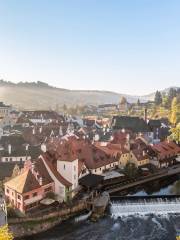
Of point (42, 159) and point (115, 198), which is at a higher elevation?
point (42, 159)

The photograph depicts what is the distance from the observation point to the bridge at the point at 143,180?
69.8 meters

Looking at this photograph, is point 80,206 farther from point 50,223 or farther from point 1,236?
point 1,236

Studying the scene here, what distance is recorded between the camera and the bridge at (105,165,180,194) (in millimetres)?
69812

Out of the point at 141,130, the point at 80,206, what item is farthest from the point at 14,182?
the point at 141,130

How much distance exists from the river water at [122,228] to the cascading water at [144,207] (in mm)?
602

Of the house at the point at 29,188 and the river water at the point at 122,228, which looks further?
the house at the point at 29,188

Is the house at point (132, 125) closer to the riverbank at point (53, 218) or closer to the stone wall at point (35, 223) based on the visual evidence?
the riverbank at point (53, 218)

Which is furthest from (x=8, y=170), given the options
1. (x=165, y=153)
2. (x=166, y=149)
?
(x=166, y=149)

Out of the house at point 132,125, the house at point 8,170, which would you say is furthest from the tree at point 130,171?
the house at point 132,125

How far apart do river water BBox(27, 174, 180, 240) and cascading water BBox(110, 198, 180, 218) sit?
1.97ft

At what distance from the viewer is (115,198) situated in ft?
212

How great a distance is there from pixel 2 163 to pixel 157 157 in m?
33.5

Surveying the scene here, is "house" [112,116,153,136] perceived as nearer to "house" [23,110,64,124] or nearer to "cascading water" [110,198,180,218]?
"house" [23,110,64,124]

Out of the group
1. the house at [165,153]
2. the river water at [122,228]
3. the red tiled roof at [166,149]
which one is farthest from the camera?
the red tiled roof at [166,149]
